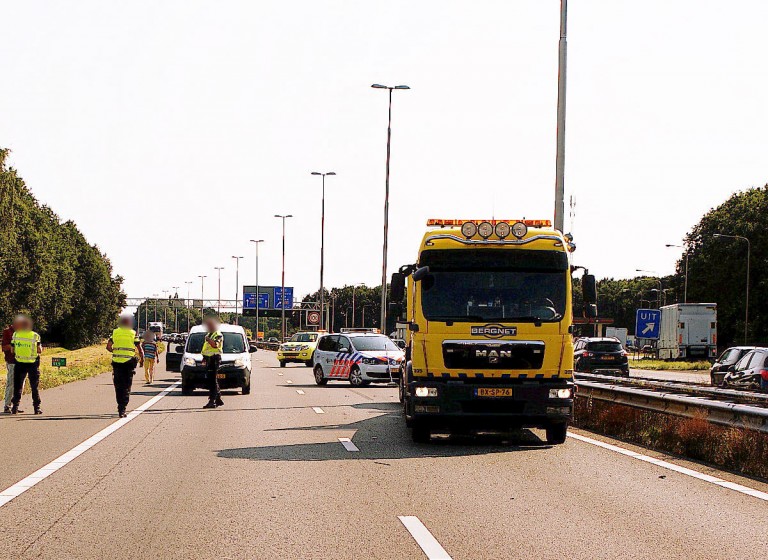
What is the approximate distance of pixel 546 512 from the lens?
30.4 ft

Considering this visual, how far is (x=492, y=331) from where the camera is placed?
48.4ft

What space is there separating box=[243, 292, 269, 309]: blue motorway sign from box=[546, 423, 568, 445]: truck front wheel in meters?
93.6

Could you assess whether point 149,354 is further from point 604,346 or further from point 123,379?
point 604,346

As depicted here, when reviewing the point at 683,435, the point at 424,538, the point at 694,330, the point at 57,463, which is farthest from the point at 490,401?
the point at 694,330

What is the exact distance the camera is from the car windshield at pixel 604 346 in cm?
4059

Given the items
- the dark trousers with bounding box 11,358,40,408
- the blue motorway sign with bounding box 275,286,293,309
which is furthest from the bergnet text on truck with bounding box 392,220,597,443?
the blue motorway sign with bounding box 275,286,293,309

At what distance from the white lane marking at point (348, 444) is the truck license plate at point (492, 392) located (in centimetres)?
178

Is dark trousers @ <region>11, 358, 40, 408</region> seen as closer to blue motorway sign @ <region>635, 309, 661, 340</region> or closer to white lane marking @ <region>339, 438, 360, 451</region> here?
white lane marking @ <region>339, 438, 360, 451</region>

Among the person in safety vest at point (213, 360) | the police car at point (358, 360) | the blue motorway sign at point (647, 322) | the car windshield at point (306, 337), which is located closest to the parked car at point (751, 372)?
the police car at point (358, 360)

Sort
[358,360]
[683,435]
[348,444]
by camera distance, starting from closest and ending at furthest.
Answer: [683,435] < [348,444] < [358,360]

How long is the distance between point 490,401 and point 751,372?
15.7 m

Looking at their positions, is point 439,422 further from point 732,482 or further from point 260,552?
point 260,552

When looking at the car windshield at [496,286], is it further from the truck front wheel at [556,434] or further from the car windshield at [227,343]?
the car windshield at [227,343]

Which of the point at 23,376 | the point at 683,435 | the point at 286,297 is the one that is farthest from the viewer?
the point at 286,297
